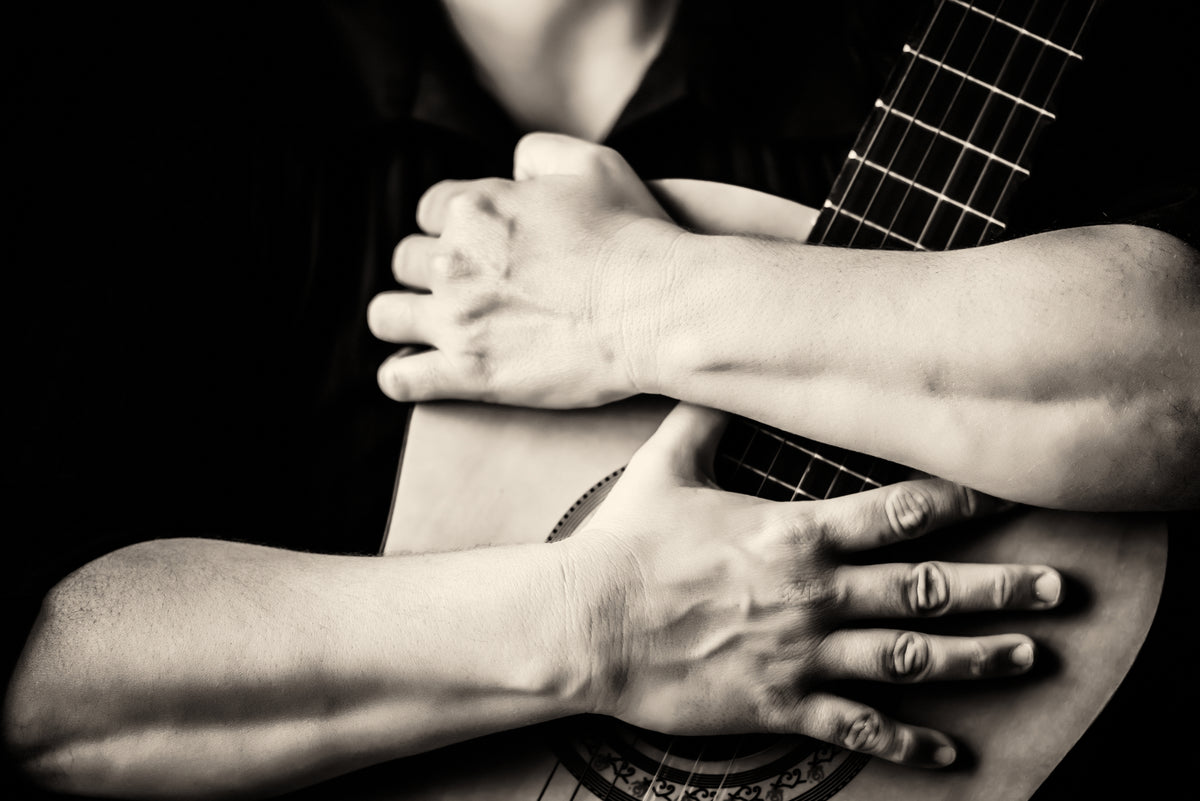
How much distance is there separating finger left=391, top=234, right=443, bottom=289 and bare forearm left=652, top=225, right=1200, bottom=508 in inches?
13.7

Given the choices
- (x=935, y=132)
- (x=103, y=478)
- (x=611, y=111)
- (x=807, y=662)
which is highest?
(x=935, y=132)

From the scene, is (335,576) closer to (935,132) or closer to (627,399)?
(627,399)

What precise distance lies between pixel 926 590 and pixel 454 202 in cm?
75

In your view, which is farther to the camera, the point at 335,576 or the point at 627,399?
the point at 627,399

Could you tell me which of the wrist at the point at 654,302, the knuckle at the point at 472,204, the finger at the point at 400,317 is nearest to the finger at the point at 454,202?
the knuckle at the point at 472,204

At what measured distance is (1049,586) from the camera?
0.98 meters

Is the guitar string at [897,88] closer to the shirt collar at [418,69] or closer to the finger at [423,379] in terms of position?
the shirt collar at [418,69]

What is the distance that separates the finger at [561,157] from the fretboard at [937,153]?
11.2 inches

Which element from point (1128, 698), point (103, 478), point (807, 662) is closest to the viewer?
point (807, 662)

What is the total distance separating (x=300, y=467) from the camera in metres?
1.31

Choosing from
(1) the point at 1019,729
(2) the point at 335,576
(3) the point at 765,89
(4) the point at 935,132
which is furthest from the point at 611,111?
(1) the point at 1019,729

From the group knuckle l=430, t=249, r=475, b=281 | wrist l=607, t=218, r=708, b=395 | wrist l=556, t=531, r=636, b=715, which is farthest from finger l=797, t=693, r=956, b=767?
knuckle l=430, t=249, r=475, b=281

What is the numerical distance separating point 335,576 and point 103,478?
1.13 feet

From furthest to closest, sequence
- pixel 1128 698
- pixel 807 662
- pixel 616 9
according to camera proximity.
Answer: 1. pixel 1128 698
2. pixel 616 9
3. pixel 807 662
